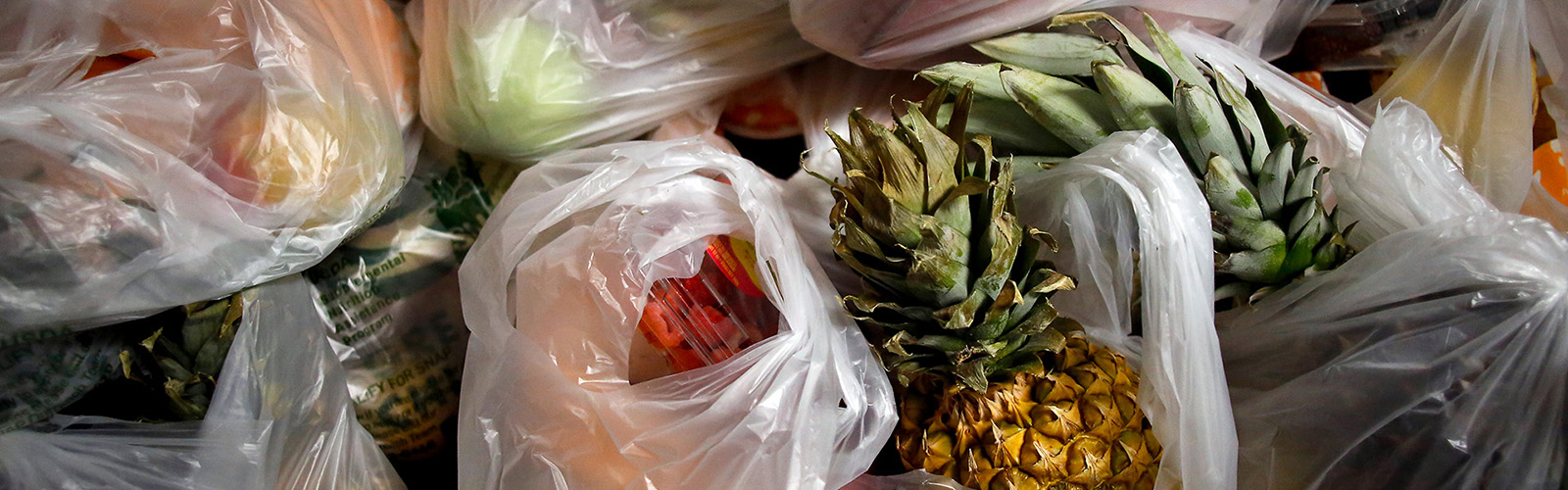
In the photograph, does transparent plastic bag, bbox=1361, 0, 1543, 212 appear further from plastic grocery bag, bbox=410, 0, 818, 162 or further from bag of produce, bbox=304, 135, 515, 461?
bag of produce, bbox=304, 135, 515, 461

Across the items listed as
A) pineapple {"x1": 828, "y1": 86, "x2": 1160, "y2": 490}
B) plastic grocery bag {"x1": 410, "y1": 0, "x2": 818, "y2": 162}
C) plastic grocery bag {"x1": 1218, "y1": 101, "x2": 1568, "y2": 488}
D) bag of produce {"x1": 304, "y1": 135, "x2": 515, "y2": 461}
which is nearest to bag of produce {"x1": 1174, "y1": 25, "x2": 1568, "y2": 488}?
plastic grocery bag {"x1": 1218, "y1": 101, "x2": 1568, "y2": 488}

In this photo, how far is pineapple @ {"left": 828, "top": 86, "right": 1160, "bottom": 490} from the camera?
22.3 inches

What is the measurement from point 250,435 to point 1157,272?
71 centimetres

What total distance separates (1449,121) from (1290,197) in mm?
284

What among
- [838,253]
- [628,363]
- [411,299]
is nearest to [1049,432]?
[838,253]

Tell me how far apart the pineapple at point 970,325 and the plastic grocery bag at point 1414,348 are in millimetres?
109

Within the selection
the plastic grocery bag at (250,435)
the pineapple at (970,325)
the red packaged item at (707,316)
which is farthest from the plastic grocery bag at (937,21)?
the plastic grocery bag at (250,435)

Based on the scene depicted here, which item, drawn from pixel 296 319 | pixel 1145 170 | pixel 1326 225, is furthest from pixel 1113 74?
pixel 296 319

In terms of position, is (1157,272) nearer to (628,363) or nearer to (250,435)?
(628,363)

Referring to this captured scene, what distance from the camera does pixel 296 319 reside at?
2.51ft

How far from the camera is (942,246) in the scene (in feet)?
1.83

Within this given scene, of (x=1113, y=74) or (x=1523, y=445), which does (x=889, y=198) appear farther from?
(x=1523, y=445)

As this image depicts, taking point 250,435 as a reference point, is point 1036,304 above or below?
above

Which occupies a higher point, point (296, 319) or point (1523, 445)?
point (1523, 445)
